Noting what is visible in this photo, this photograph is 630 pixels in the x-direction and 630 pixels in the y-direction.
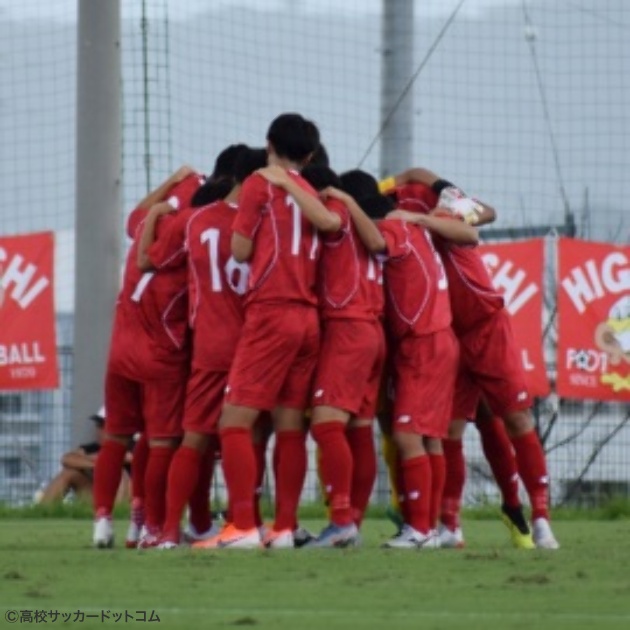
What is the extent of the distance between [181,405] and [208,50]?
8.83 metres

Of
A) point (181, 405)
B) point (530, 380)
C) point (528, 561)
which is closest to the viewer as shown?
point (528, 561)

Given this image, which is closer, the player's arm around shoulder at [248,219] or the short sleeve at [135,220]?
the player's arm around shoulder at [248,219]

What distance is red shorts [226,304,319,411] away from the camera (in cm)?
1055

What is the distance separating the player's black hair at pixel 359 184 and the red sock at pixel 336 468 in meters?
1.06

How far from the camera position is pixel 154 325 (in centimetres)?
1124

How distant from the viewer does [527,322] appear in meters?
17.8

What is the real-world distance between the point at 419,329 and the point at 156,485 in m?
1.34

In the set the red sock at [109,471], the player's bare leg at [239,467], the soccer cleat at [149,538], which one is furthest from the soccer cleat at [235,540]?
the red sock at [109,471]

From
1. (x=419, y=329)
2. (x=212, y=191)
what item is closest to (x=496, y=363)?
(x=419, y=329)

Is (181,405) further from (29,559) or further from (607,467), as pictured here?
(607,467)

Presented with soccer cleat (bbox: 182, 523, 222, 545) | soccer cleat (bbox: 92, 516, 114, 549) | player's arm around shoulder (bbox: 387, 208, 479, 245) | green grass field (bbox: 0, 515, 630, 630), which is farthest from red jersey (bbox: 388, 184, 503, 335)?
soccer cleat (bbox: 92, 516, 114, 549)

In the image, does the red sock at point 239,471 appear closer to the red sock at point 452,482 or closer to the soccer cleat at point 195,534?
the soccer cleat at point 195,534

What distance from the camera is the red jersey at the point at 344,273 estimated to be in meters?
10.7

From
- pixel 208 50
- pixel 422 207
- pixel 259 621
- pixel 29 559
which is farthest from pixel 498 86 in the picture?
pixel 259 621
